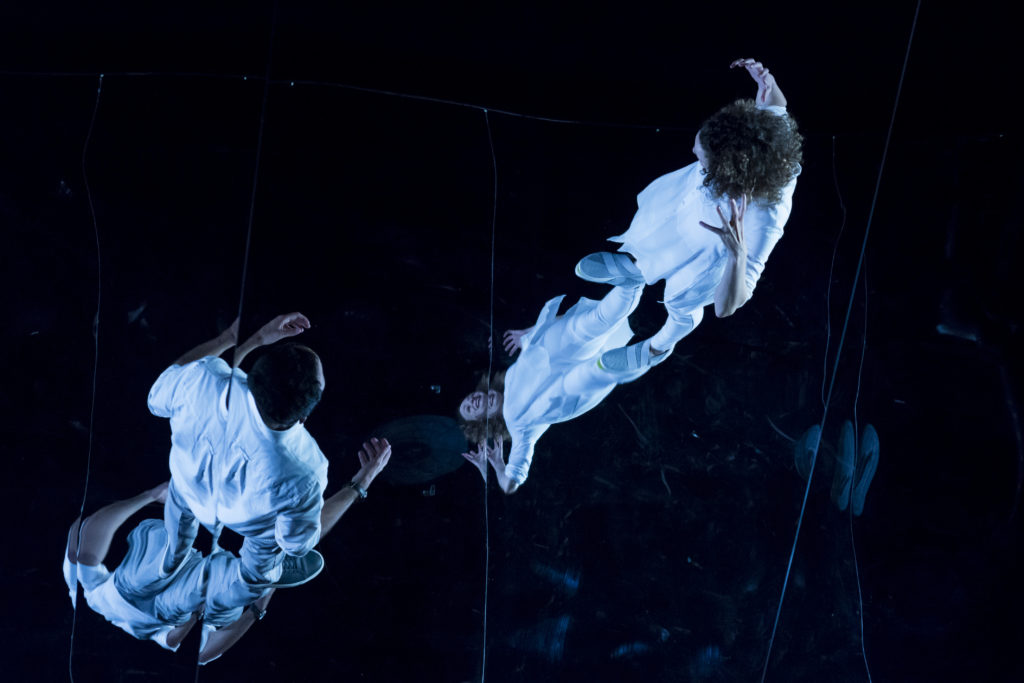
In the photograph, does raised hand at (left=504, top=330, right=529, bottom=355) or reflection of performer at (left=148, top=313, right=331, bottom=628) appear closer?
reflection of performer at (left=148, top=313, right=331, bottom=628)

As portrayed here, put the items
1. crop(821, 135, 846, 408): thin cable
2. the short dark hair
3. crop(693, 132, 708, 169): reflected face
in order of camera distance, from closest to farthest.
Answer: the short dark hair
crop(693, 132, 708, 169): reflected face
crop(821, 135, 846, 408): thin cable

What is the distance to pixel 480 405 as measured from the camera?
1.47 m

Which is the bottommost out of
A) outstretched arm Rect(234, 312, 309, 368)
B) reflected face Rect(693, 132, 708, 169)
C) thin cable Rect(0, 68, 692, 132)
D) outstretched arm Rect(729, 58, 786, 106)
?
outstretched arm Rect(234, 312, 309, 368)

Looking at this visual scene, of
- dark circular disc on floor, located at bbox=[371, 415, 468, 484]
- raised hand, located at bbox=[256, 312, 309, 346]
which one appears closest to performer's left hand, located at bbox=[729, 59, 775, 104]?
dark circular disc on floor, located at bbox=[371, 415, 468, 484]

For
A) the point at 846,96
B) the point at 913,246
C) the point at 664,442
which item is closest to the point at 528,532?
the point at 664,442

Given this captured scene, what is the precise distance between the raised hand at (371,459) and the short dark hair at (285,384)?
→ 0.44 ft

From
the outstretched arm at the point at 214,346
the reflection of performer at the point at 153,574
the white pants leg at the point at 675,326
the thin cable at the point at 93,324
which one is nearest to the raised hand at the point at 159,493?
the reflection of performer at the point at 153,574

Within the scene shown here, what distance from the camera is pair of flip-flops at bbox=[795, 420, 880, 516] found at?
1.60 m

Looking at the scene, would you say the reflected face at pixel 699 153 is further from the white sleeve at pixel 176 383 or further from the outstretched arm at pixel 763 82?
the white sleeve at pixel 176 383

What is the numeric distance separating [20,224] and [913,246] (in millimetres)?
1796

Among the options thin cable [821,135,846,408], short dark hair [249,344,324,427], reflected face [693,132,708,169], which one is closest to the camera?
short dark hair [249,344,324,427]

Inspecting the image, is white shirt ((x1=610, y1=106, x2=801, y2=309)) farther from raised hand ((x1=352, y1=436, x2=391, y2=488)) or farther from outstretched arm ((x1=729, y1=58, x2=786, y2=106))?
raised hand ((x1=352, y1=436, x2=391, y2=488))

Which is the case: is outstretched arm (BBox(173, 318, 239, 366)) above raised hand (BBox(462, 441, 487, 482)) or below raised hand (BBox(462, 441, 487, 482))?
above

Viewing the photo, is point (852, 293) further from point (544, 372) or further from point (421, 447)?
point (421, 447)
